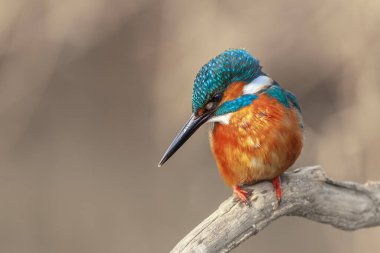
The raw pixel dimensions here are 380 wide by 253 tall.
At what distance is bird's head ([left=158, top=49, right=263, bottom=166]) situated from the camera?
2.27 metres

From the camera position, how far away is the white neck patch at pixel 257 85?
235 centimetres

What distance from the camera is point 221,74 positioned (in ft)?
7.51

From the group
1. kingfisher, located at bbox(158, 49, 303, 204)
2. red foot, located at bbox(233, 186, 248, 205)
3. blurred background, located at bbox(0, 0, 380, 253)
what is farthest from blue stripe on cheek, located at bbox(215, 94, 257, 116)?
blurred background, located at bbox(0, 0, 380, 253)

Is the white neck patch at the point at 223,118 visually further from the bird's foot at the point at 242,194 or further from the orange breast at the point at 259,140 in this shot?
the bird's foot at the point at 242,194

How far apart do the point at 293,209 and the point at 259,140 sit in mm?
299

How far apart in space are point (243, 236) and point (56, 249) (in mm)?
3557

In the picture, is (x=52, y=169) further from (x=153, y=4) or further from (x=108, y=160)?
(x=153, y=4)

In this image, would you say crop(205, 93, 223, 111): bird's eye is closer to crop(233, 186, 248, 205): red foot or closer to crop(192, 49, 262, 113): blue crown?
crop(192, 49, 262, 113): blue crown

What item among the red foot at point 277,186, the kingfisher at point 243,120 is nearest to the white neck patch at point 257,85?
the kingfisher at point 243,120

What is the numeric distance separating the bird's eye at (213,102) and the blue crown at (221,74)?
1 cm

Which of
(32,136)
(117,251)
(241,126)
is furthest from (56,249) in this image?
(241,126)

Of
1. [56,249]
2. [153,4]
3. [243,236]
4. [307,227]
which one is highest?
[153,4]

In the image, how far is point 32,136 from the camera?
583cm

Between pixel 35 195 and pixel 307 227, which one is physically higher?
pixel 35 195
